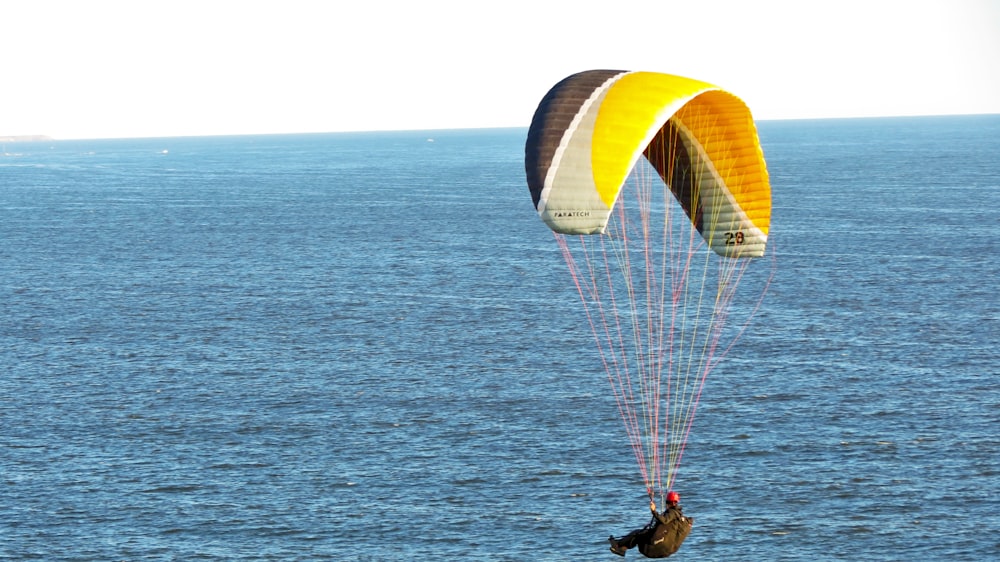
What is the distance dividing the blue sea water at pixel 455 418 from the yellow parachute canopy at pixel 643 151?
60.5 feet

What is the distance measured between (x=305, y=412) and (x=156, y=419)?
844 cm

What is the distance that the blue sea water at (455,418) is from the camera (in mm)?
55281

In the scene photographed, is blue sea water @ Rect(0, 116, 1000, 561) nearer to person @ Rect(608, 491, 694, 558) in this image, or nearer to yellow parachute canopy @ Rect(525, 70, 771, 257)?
yellow parachute canopy @ Rect(525, 70, 771, 257)

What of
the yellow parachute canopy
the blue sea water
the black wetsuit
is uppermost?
the yellow parachute canopy

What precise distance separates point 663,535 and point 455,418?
37.8 m

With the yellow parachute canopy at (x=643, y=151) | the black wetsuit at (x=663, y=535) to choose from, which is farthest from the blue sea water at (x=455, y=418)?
the black wetsuit at (x=663, y=535)

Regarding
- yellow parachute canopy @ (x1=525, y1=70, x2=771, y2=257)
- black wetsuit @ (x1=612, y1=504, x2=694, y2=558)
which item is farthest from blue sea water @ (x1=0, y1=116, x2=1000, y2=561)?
black wetsuit @ (x1=612, y1=504, x2=694, y2=558)

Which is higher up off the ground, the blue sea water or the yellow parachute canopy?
the yellow parachute canopy

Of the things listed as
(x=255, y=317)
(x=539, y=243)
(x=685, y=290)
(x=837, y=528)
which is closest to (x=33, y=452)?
(x=255, y=317)

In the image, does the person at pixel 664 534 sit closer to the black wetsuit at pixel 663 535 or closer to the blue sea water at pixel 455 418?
the black wetsuit at pixel 663 535

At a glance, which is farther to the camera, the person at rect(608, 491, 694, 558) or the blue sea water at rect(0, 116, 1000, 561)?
the blue sea water at rect(0, 116, 1000, 561)

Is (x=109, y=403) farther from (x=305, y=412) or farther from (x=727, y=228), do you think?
(x=727, y=228)

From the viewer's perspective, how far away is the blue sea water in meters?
55.3

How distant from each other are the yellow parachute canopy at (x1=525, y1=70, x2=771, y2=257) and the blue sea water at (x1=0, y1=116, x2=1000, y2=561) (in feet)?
60.5
